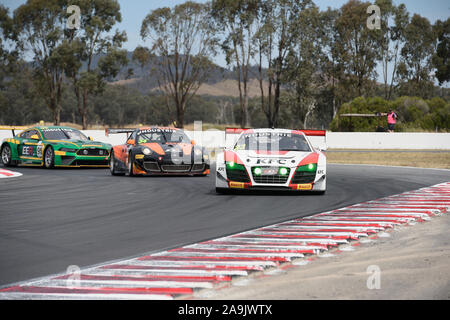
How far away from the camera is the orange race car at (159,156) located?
16.1m

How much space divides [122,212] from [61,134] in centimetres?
1074

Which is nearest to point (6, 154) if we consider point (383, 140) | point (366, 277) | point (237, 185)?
point (237, 185)

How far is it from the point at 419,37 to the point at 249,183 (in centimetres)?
6508

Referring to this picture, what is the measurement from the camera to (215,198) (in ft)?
38.4

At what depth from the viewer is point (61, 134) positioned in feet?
65.2

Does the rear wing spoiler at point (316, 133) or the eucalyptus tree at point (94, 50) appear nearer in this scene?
the rear wing spoiler at point (316, 133)

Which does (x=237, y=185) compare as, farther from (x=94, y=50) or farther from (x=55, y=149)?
(x=94, y=50)

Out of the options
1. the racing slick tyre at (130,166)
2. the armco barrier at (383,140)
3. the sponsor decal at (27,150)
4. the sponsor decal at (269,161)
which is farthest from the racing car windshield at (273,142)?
the armco barrier at (383,140)

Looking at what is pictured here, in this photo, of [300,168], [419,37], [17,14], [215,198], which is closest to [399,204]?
[300,168]

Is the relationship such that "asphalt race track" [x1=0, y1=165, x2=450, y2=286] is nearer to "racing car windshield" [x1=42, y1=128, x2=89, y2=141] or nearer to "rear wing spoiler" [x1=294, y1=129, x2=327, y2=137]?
"rear wing spoiler" [x1=294, y1=129, x2=327, y2=137]

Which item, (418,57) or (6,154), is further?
(418,57)

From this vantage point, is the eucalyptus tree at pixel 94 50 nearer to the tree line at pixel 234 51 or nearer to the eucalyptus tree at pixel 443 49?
the tree line at pixel 234 51

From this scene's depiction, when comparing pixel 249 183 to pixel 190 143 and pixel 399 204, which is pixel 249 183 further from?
pixel 190 143

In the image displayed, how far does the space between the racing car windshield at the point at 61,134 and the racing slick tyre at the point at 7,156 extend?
1.42 m
